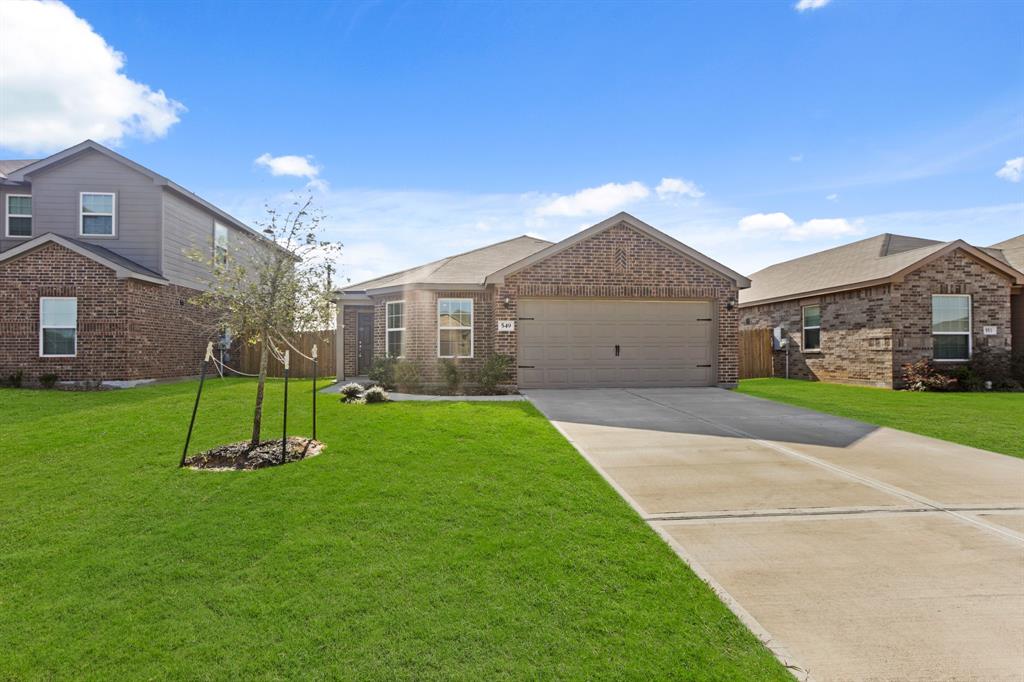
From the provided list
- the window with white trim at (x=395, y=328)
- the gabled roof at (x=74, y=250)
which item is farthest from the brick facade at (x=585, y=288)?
the gabled roof at (x=74, y=250)

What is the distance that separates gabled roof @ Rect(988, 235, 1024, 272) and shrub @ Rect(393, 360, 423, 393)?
21.8 m

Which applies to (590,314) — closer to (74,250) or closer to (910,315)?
(910,315)

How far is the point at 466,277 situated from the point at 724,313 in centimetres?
744

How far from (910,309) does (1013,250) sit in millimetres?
9724

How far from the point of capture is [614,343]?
1385 cm

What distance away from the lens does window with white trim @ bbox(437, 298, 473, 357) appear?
540 inches

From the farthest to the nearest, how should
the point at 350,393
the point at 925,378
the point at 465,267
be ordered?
the point at 465,267 < the point at 925,378 < the point at 350,393

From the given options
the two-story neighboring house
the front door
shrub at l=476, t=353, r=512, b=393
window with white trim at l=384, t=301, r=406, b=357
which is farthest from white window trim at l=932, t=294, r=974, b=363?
the two-story neighboring house

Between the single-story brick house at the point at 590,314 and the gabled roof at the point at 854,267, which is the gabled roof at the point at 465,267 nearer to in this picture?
the single-story brick house at the point at 590,314

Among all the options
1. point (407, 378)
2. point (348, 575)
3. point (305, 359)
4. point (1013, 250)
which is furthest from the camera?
point (1013, 250)

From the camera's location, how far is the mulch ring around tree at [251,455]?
617cm

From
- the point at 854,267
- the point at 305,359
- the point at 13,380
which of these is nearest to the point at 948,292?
the point at 854,267

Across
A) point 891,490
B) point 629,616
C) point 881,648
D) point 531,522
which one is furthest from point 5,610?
point 891,490

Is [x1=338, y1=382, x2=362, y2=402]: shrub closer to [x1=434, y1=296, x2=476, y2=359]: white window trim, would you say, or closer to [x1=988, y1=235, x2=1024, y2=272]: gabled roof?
[x1=434, y1=296, x2=476, y2=359]: white window trim
